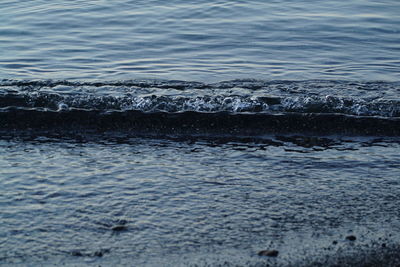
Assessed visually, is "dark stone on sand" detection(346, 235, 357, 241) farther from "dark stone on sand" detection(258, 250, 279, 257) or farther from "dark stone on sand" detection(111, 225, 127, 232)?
"dark stone on sand" detection(111, 225, 127, 232)

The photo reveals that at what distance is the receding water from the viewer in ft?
11.4

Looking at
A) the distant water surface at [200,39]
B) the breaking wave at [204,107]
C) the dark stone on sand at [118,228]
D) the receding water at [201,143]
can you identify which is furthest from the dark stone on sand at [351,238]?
the distant water surface at [200,39]

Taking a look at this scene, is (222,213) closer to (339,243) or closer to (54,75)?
(339,243)

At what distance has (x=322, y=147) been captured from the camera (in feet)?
17.3

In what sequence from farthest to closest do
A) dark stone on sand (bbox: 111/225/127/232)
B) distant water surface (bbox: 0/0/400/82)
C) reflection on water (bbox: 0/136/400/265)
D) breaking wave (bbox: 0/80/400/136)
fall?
distant water surface (bbox: 0/0/400/82), breaking wave (bbox: 0/80/400/136), dark stone on sand (bbox: 111/225/127/232), reflection on water (bbox: 0/136/400/265)

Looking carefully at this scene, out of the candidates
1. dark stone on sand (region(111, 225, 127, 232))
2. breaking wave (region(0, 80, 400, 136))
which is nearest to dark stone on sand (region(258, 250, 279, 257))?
dark stone on sand (region(111, 225, 127, 232))

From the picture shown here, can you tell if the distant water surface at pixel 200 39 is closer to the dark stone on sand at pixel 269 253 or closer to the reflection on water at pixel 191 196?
the reflection on water at pixel 191 196

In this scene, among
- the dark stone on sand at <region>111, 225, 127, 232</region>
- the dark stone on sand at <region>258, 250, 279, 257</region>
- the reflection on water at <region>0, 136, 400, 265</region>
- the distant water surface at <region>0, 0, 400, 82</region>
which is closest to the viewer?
the dark stone on sand at <region>258, 250, 279, 257</region>

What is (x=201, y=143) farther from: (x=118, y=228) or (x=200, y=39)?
(x=200, y=39)

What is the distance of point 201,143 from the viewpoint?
542 cm

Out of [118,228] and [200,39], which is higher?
[200,39]

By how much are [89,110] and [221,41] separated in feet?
13.0

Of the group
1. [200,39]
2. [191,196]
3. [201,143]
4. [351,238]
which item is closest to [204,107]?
[201,143]

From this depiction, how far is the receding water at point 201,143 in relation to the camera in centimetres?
348
